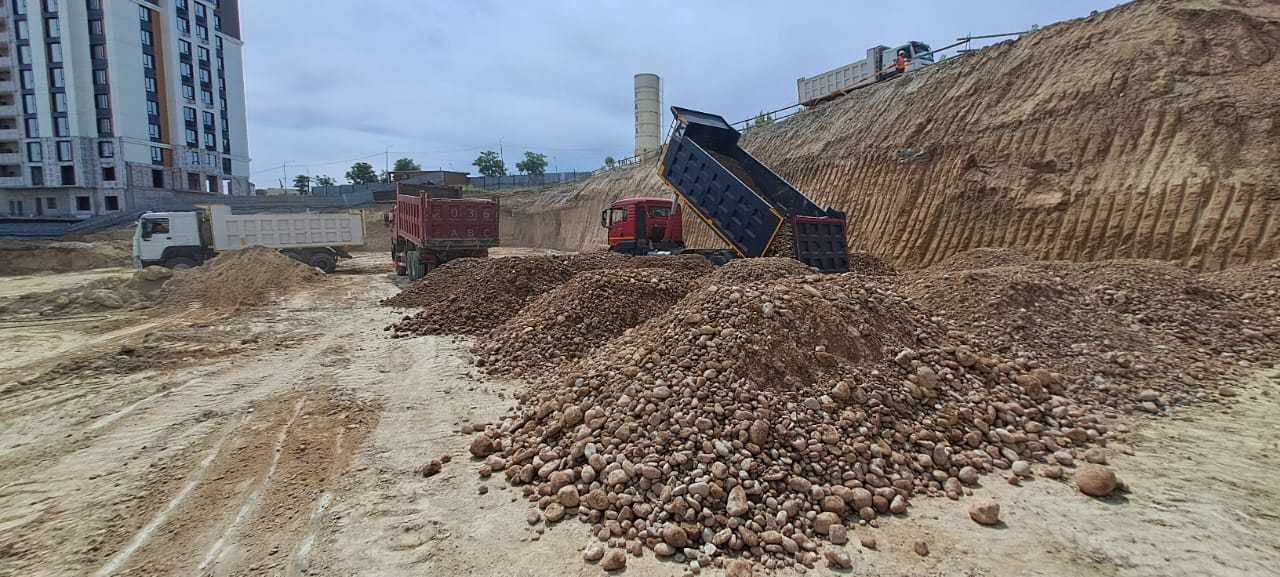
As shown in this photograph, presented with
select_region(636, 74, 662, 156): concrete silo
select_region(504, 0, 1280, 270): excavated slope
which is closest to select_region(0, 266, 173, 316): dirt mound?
select_region(504, 0, 1280, 270): excavated slope

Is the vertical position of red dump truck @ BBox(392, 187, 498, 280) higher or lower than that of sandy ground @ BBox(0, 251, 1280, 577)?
higher

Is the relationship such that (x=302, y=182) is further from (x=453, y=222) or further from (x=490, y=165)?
(x=453, y=222)

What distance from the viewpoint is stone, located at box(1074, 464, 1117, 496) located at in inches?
135

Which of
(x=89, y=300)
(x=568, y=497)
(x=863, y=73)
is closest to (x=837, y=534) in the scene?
(x=568, y=497)

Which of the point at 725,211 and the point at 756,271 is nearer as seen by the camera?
the point at 756,271

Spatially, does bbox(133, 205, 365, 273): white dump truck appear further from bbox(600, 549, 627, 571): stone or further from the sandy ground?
bbox(600, 549, 627, 571): stone

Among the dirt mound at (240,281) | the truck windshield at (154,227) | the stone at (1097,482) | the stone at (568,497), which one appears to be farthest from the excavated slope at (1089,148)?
the truck windshield at (154,227)

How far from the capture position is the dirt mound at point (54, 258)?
22734 mm

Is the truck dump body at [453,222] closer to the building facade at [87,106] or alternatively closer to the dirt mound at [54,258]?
the dirt mound at [54,258]

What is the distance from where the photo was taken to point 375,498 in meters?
3.68

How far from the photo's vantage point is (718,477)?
3381 millimetres

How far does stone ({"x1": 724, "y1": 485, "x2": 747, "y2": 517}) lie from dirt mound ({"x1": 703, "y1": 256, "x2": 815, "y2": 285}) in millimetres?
5150

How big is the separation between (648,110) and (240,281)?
122 feet

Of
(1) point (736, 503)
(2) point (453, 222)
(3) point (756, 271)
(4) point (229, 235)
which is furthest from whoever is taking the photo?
(4) point (229, 235)
